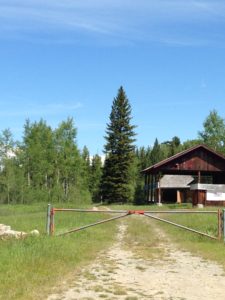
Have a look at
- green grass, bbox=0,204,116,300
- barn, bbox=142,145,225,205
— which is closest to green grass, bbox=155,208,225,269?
green grass, bbox=0,204,116,300

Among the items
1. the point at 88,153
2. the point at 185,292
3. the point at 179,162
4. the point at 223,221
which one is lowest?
the point at 185,292

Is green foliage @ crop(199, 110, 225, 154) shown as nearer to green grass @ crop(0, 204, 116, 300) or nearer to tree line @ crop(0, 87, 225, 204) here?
tree line @ crop(0, 87, 225, 204)

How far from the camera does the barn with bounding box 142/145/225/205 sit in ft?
143

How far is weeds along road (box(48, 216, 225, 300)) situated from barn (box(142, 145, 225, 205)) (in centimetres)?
2915

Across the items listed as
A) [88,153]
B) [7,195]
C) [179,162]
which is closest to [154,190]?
[179,162]

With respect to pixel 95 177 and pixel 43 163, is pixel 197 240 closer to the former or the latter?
pixel 43 163

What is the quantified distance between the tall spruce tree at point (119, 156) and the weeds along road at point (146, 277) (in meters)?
52.6

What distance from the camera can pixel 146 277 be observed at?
10.4 m

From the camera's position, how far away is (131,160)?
70.2 m

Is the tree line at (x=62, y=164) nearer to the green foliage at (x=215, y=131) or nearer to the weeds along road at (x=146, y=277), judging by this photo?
the green foliage at (x=215, y=131)

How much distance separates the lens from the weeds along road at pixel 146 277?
28.5 ft

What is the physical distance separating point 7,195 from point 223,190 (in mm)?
30844

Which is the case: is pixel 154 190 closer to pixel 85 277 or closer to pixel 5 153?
pixel 5 153

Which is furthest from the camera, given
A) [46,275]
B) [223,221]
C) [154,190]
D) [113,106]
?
[113,106]
